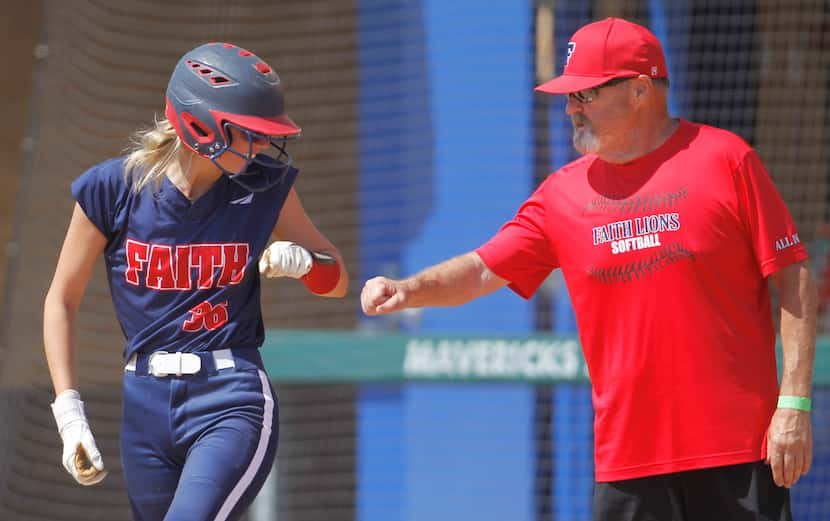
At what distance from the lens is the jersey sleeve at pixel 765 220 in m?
3.25

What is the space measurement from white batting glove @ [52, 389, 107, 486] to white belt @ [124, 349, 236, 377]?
0.22m

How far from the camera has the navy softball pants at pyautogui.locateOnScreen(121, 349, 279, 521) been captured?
328 cm

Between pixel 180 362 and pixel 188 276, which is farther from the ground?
pixel 188 276

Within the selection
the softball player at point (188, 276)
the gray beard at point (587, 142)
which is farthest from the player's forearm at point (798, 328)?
the softball player at point (188, 276)

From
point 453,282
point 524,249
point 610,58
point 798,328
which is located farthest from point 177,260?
point 798,328

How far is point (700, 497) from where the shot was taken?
11.0 feet

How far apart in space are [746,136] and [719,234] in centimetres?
431

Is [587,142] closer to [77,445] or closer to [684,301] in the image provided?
[684,301]

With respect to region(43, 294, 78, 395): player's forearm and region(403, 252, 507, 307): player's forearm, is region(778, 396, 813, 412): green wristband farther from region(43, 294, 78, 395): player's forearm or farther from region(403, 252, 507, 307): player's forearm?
region(43, 294, 78, 395): player's forearm

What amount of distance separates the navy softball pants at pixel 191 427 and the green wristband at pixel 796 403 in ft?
4.29

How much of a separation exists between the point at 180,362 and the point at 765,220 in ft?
5.02

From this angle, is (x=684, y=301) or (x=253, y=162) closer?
(x=684, y=301)

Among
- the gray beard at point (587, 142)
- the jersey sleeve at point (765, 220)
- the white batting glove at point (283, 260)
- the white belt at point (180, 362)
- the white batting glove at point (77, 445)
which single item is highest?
the gray beard at point (587, 142)

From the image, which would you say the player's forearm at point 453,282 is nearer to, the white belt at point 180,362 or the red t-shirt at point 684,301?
the red t-shirt at point 684,301
